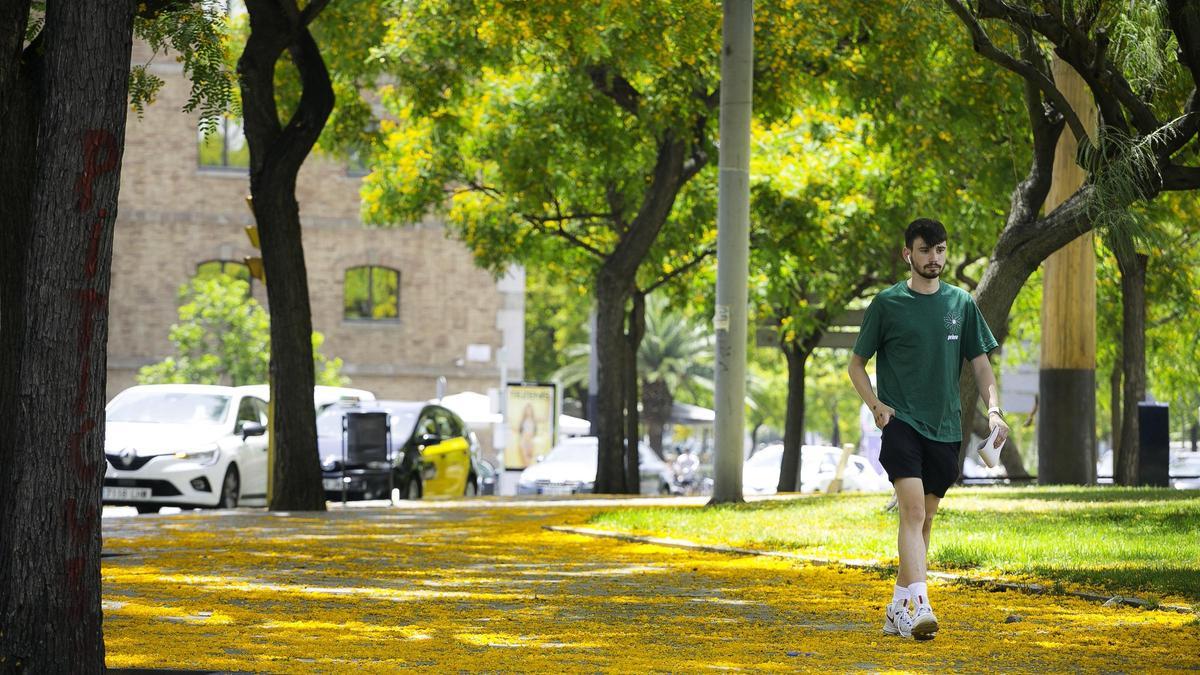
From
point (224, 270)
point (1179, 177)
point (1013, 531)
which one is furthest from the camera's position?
point (224, 270)

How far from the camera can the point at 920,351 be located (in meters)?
8.70

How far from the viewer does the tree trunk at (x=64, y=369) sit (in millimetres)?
6805

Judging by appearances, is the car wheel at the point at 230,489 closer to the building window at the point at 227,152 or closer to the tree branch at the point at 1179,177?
the tree branch at the point at 1179,177

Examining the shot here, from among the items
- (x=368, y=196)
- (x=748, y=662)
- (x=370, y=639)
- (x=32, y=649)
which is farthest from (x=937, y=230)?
(x=368, y=196)

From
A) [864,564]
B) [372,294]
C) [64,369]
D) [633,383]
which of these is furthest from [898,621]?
[372,294]

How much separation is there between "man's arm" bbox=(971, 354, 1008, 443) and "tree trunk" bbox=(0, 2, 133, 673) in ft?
12.2

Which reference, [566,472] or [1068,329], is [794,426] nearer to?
[566,472]

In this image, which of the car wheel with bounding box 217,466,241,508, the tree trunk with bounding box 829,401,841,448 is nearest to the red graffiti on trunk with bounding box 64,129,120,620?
the car wheel with bounding box 217,466,241,508

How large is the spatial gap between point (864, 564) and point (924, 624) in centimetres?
413

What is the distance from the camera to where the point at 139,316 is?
50.8 m

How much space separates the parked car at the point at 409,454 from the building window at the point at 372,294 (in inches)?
916

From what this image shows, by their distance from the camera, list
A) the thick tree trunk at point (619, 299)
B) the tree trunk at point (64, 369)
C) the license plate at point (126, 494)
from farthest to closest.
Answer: the thick tree trunk at point (619, 299) → the license plate at point (126, 494) → the tree trunk at point (64, 369)

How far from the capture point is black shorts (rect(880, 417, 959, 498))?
8.69m

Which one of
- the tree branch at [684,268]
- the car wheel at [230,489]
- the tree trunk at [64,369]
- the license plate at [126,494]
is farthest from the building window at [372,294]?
the tree trunk at [64,369]
